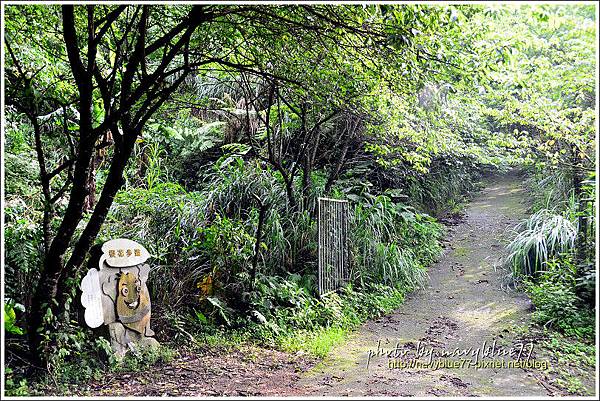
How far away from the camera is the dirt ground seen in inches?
159

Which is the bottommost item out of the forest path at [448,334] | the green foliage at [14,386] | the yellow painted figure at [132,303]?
the forest path at [448,334]

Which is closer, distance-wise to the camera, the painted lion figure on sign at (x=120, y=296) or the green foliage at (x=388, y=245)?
the painted lion figure on sign at (x=120, y=296)

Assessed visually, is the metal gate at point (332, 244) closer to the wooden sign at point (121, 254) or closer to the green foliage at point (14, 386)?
the wooden sign at point (121, 254)

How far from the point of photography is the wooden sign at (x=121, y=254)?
4488 millimetres

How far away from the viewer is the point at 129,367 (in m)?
4.32

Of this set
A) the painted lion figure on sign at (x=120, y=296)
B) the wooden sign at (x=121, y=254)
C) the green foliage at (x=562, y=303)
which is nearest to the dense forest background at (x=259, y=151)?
the green foliage at (x=562, y=303)

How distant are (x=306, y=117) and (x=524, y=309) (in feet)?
12.8

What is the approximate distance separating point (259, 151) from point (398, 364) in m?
4.46

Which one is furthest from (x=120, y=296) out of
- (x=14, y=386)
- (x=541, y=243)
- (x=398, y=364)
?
(x=541, y=243)

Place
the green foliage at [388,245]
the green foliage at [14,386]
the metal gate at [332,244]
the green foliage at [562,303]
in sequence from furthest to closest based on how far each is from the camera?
1. the green foliage at [388,245]
2. the metal gate at [332,244]
3. the green foliage at [562,303]
4. the green foliage at [14,386]

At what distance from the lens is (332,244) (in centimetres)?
680

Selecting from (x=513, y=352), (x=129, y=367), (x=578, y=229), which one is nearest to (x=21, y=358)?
(x=129, y=367)

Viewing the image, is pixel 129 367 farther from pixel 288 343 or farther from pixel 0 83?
pixel 0 83

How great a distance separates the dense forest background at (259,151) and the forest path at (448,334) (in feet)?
0.95
